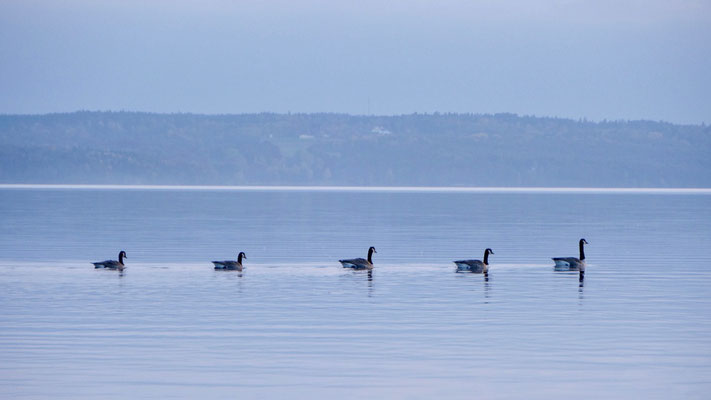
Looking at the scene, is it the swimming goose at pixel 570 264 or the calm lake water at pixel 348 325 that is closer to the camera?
the calm lake water at pixel 348 325

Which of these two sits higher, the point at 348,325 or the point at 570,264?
the point at 570,264

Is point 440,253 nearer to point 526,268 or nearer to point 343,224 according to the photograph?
point 526,268

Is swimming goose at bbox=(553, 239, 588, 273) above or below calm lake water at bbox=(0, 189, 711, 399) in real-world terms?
above

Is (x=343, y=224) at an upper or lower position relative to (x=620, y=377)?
upper

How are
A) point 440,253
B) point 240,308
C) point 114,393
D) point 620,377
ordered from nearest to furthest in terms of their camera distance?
1. point 114,393
2. point 620,377
3. point 240,308
4. point 440,253

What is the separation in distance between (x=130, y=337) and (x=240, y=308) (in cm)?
513

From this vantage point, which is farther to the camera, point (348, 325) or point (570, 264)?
point (570, 264)

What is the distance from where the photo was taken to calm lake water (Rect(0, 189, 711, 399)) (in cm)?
1747

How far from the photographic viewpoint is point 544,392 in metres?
16.8

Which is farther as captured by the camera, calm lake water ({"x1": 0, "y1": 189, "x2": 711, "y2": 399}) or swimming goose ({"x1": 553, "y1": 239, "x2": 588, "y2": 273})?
swimming goose ({"x1": 553, "y1": 239, "x2": 588, "y2": 273})

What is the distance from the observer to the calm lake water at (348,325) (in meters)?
17.5

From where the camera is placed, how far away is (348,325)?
23.8 metres

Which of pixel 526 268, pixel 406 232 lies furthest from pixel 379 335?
pixel 406 232

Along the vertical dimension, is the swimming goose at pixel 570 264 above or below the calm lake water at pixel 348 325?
above
